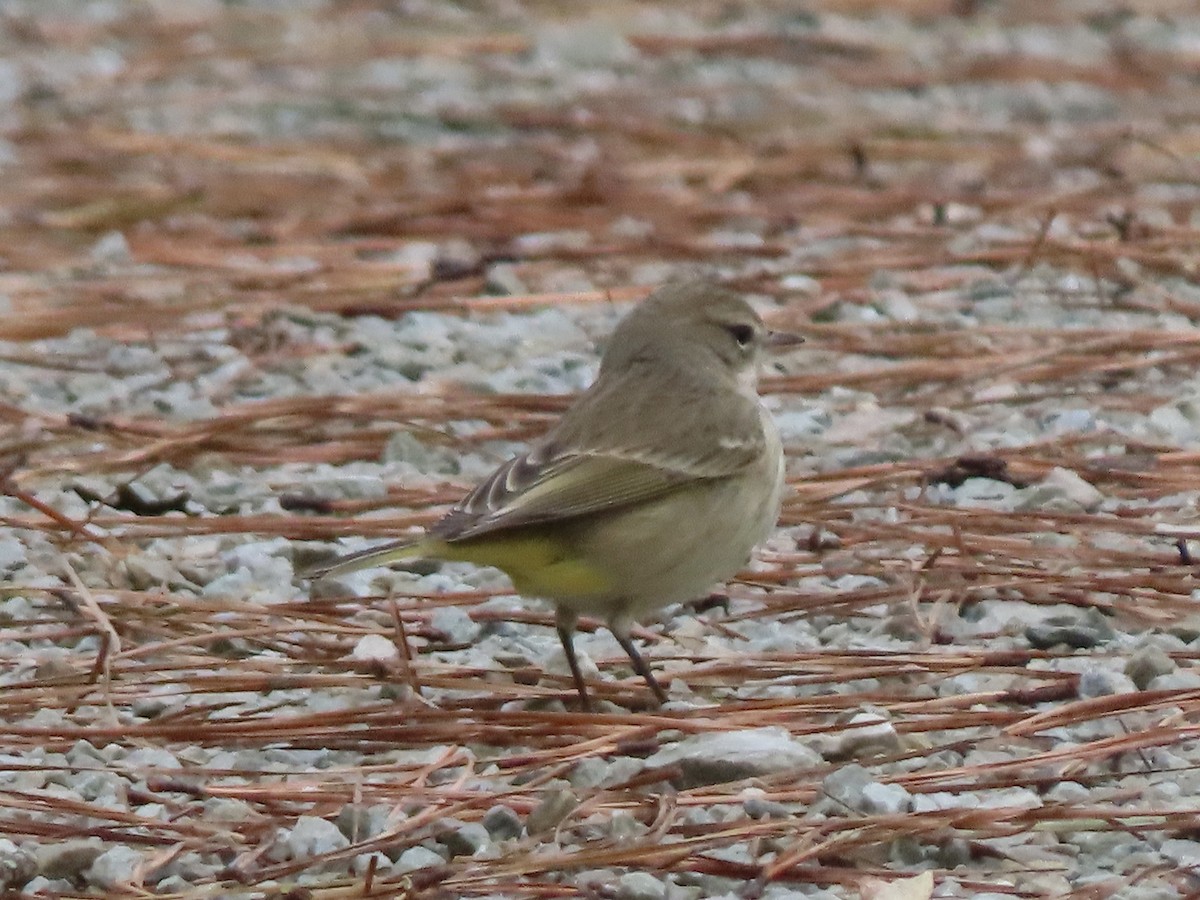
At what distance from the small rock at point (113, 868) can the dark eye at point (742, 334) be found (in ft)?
7.32

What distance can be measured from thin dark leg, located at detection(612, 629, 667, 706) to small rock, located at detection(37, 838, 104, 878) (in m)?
1.28

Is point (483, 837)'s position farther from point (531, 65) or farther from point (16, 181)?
point (531, 65)

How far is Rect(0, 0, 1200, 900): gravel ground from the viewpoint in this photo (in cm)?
370

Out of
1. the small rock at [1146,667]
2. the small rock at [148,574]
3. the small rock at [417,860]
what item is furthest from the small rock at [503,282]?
the small rock at [417,860]

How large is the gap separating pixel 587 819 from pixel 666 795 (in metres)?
0.13

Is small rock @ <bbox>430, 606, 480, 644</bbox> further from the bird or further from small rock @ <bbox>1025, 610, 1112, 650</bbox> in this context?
small rock @ <bbox>1025, 610, 1112, 650</bbox>

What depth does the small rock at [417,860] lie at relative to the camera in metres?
3.54

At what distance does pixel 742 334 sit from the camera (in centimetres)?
539

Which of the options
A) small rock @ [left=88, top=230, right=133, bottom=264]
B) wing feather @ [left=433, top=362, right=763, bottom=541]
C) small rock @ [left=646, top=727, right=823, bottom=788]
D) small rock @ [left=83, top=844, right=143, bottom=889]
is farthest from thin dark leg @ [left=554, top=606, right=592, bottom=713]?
small rock @ [left=88, top=230, right=133, bottom=264]

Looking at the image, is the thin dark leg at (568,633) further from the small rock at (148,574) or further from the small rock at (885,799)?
the small rock at (148,574)

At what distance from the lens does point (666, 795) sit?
3.71 metres

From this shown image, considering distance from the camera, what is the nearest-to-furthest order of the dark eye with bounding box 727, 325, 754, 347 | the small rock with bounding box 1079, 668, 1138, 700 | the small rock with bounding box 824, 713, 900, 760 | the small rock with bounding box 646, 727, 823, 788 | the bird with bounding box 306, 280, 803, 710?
1. the small rock with bounding box 646, 727, 823, 788
2. the small rock with bounding box 824, 713, 900, 760
3. the small rock with bounding box 1079, 668, 1138, 700
4. the bird with bounding box 306, 280, 803, 710
5. the dark eye with bounding box 727, 325, 754, 347

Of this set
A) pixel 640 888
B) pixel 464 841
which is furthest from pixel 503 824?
pixel 640 888

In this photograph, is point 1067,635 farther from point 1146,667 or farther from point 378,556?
point 378,556
